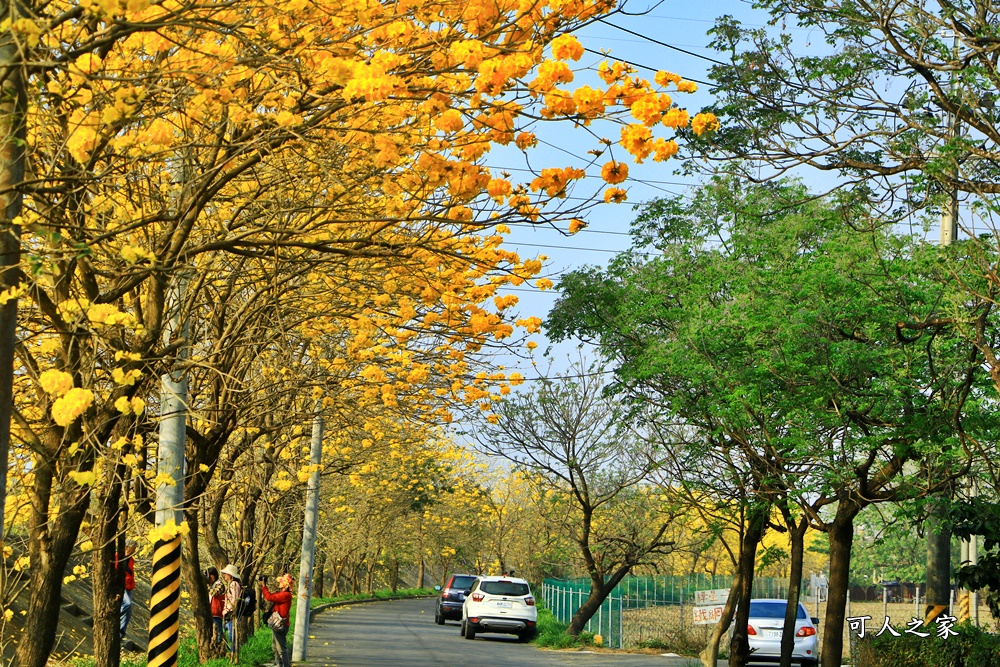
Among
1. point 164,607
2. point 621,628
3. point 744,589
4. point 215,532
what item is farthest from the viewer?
point 621,628

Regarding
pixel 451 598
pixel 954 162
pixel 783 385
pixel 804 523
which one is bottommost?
pixel 451 598

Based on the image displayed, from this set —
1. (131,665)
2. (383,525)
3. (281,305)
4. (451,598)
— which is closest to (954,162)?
(281,305)

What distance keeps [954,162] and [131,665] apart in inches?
495

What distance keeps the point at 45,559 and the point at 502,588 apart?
2260 cm

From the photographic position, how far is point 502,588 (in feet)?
→ 102

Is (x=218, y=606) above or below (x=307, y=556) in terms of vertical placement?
below

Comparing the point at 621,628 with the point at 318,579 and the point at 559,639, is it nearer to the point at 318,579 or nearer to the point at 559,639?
the point at 559,639

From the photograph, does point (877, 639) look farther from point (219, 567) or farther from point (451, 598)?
point (451, 598)

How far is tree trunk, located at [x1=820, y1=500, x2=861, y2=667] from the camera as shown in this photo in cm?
1786

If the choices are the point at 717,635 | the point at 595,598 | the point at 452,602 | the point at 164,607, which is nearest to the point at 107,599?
the point at 164,607

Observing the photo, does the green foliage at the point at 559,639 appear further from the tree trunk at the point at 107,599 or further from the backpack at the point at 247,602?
the tree trunk at the point at 107,599

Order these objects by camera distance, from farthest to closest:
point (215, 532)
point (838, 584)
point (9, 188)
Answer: point (215, 532) < point (838, 584) < point (9, 188)

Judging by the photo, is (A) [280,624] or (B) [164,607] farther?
(A) [280,624]

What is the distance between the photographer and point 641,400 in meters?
20.3
